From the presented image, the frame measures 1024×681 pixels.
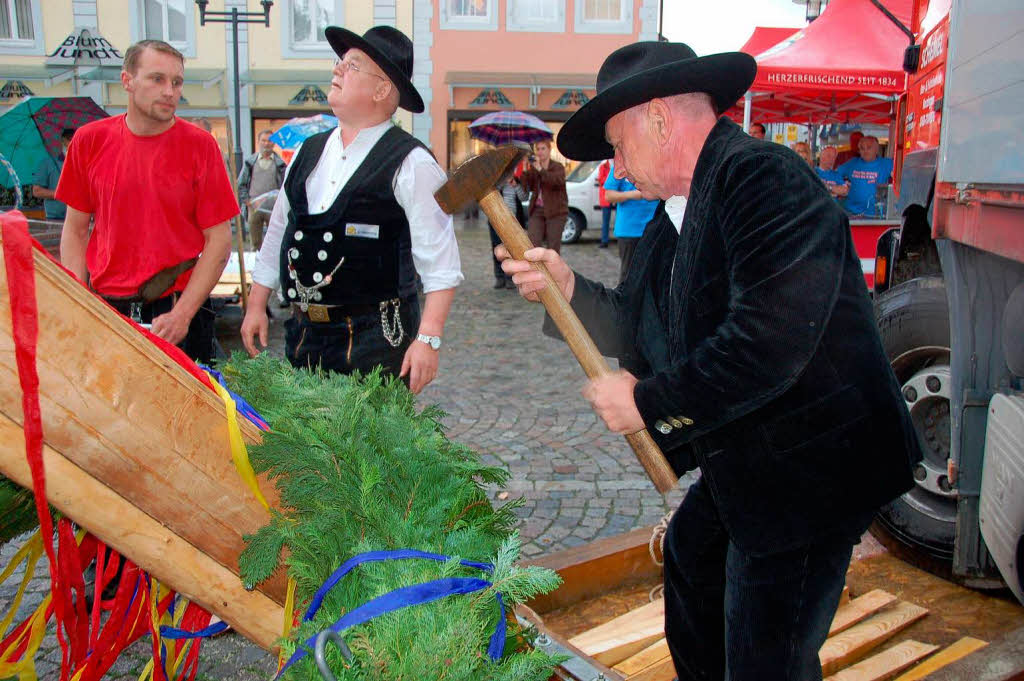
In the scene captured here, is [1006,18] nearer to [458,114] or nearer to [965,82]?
[965,82]

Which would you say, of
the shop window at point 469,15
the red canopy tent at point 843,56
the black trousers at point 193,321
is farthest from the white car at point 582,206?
the black trousers at point 193,321

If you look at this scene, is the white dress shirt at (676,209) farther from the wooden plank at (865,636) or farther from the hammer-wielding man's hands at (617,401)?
the wooden plank at (865,636)

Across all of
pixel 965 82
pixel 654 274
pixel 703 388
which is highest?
pixel 965 82

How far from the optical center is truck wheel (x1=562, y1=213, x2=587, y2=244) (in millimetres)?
17281

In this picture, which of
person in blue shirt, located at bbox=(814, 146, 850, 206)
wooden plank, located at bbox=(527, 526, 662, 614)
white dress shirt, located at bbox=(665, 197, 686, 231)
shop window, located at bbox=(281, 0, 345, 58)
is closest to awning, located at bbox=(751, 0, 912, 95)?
person in blue shirt, located at bbox=(814, 146, 850, 206)

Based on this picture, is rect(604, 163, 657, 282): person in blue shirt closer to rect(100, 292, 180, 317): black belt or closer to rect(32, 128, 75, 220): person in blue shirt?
rect(100, 292, 180, 317): black belt

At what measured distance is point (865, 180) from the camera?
404 inches

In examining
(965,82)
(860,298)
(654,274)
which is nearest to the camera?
(860,298)

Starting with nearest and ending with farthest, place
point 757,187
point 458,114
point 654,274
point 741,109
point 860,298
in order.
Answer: point 757,187 < point 860,298 < point 654,274 < point 741,109 < point 458,114

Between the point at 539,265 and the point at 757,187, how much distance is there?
0.55 metres

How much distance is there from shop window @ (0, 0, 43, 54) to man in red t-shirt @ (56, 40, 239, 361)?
23792mm

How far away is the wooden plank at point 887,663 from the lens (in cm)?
271

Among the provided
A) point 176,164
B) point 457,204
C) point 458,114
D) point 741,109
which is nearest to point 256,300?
point 176,164

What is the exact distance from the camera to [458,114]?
25.0 m
